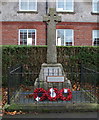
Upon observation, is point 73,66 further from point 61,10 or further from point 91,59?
point 61,10

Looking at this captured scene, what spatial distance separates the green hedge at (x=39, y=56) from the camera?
9891 mm

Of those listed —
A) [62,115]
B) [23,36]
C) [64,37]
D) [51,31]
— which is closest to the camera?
[62,115]

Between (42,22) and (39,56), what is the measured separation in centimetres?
600

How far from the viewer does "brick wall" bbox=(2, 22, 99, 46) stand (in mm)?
15016

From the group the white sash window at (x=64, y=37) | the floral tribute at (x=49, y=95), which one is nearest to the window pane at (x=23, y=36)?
the white sash window at (x=64, y=37)

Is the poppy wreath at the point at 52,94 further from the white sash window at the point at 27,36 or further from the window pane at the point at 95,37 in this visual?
the window pane at the point at 95,37

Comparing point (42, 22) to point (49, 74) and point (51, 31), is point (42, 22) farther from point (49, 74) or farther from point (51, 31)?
point (49, 74)

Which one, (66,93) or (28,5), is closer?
(66,93)

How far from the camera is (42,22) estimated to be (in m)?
15.1

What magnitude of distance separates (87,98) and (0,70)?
17.8 feet

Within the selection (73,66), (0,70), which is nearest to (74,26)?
(73,66)

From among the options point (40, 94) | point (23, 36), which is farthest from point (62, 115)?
point (23, 36)

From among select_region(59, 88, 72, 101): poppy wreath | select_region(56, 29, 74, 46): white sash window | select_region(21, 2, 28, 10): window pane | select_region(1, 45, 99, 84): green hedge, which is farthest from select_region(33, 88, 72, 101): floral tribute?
select_region(21, 2, 28, 10): window pane

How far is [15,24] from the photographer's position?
1504cm
